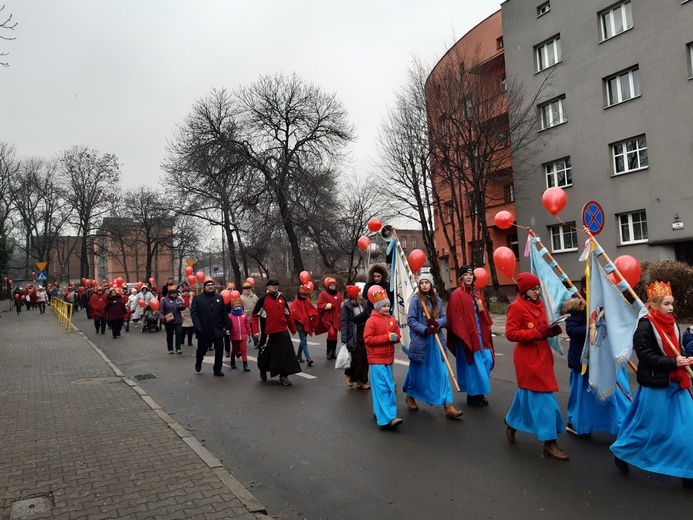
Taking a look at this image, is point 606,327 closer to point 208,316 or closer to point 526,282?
point 526,282

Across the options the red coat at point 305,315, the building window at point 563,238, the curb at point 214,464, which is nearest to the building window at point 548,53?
the building window at point 563,238

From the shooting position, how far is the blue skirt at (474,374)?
6.89 m

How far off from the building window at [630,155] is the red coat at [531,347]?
66.7 ft

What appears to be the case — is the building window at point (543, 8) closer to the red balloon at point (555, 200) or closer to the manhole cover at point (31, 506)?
the red balloon at point (555, 200)

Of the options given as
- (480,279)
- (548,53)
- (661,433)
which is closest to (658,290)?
(661,433)

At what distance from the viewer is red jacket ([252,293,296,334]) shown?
9.65 meters

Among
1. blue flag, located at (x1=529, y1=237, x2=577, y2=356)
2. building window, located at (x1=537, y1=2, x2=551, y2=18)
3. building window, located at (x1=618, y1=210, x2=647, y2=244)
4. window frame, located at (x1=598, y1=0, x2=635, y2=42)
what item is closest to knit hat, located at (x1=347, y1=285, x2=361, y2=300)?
blue flag, located at (x1=529, y1=237, x2=577, y2=356)

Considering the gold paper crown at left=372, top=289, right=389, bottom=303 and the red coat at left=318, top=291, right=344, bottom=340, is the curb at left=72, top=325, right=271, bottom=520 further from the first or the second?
the red coat at left=318, top=291, right=344, bottom=340

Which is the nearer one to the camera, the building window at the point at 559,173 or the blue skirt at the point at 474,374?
the blue skirt at the point at 474,374

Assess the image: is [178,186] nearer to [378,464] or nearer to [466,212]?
[466,212]

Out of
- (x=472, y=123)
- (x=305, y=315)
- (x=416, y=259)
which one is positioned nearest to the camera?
(x=416, y=259)

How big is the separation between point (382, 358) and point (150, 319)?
17026 millimetres

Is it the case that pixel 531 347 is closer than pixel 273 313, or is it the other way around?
pixel 531 347

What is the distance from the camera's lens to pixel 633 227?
23.0 m
